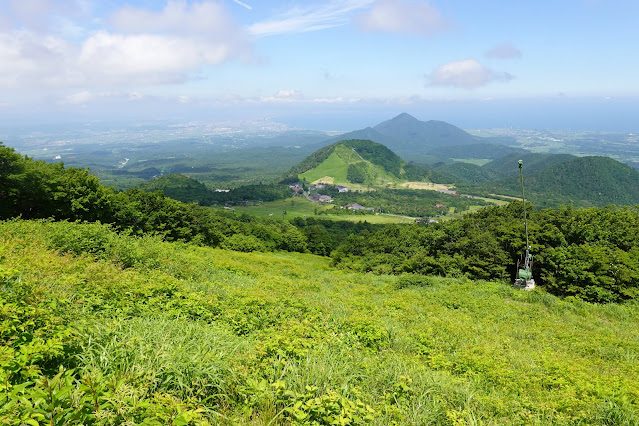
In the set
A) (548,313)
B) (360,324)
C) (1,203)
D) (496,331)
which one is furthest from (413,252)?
(1,203)

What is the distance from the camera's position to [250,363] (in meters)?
4.59

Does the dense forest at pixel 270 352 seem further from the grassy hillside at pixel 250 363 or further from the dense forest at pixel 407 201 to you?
the dense forest at pixel 407 201

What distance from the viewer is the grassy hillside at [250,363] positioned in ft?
10.9

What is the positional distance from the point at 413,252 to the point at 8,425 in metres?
33.4

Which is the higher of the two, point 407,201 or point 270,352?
point 270,352

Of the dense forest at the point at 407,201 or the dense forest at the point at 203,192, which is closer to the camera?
the dense forest at the point at 203,192

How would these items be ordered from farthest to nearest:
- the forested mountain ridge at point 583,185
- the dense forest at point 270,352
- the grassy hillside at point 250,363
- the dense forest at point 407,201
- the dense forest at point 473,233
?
the forested mountain ridge at point 583,185 → the dense forest at point 407,201 → the dense forest at point 473,233 → the dense forest at point 270,352 → the grassy hillside at point 250,363

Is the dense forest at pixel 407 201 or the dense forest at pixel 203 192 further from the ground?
the dense forest at pixel 203 192

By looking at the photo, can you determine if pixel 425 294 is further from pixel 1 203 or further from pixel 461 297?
pixel 1 203

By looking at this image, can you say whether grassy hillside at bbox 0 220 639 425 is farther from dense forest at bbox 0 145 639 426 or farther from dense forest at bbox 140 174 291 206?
dense forest at bbox 140 174 291 206

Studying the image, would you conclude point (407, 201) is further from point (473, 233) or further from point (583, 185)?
point (473, 233)

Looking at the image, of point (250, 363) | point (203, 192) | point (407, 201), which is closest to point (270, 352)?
point (250, 363)

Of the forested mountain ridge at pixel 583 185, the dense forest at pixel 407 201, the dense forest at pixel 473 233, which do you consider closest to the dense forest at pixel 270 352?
the dense forest at pixel 473 233

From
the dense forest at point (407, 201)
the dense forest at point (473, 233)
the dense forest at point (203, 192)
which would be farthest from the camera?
the dense forest at point (407, 201)
